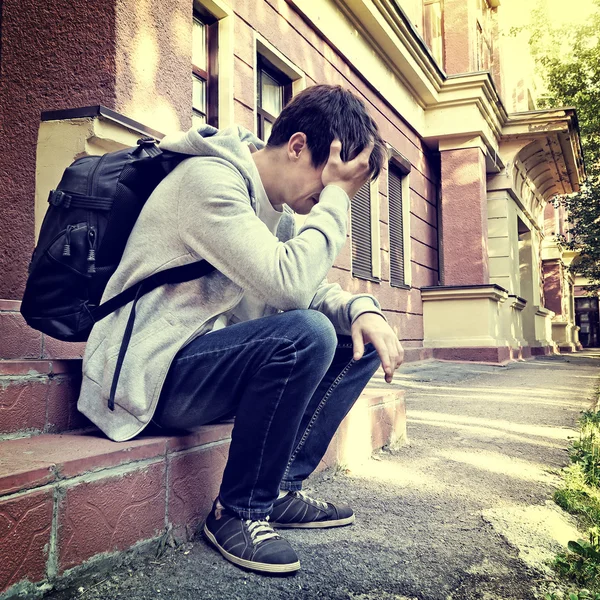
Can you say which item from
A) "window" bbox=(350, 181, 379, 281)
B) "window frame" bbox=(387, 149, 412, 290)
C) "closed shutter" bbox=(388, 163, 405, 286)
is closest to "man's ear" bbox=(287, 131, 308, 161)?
"window" bbox=(350, 181, 379, 281)

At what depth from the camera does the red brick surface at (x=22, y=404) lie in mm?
1787

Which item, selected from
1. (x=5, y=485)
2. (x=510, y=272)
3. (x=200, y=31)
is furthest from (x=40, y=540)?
(x=510, y=272)

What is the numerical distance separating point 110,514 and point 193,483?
331mm

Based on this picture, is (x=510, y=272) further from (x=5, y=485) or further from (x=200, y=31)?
(x=5, y=485)

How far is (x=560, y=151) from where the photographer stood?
12.3 m

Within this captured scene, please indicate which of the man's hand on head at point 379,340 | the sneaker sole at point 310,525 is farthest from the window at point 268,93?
the sneaker sole at point 310,525

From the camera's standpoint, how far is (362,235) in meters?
7.75

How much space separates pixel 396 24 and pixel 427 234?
3.65 m

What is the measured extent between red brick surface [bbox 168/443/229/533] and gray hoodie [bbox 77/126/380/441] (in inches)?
7.4

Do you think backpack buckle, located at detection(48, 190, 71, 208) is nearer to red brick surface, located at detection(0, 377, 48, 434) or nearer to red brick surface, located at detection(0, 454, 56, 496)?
red brick surface, located at detection(0, 377, 48, 434)

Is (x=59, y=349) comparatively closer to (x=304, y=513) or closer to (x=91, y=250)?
(x=91, y=250)

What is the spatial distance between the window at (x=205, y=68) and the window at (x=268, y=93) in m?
0.70

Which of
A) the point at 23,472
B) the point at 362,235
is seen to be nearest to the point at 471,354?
the point at 362,235

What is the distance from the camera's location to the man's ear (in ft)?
6.33
